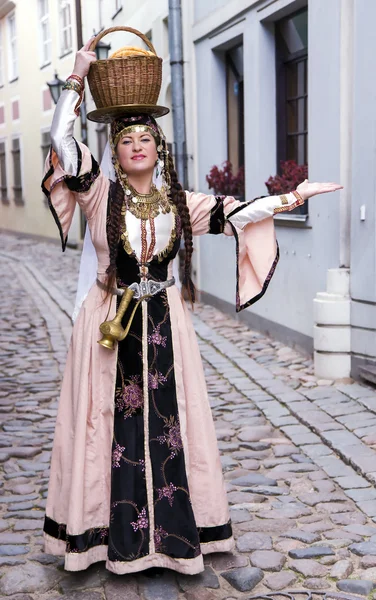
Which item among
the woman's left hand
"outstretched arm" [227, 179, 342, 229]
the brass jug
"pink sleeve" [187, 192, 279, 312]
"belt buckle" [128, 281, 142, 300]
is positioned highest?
the woman's left hand

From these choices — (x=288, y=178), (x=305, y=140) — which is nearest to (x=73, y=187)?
(x=288, y=178)

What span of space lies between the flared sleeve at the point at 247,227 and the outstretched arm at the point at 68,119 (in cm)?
59

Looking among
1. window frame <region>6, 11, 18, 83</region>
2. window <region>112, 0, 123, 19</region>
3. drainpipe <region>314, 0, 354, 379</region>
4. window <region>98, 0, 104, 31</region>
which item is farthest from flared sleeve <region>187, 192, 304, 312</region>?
window frame <region>6, 11, 18, 83</region>

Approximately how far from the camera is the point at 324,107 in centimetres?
706

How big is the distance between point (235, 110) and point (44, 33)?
14.3 metres

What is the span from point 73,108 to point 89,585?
5.99ft

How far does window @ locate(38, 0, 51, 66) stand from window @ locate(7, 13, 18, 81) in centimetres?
325

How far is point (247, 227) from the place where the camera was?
3.79 meters

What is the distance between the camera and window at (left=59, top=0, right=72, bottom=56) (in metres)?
20.2

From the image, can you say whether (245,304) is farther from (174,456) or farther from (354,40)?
(354,40)

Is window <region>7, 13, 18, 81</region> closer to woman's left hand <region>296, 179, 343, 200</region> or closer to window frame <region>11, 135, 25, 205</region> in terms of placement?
window frame <region>11, 135, 25, 205</region>

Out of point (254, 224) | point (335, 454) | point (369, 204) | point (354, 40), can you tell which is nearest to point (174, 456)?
point (254, 224)

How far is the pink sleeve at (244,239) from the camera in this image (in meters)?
3.73

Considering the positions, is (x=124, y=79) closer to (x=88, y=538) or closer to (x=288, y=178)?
(x=88, y=538)
